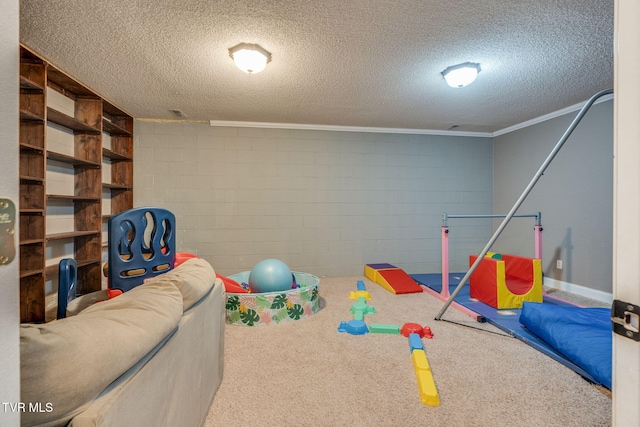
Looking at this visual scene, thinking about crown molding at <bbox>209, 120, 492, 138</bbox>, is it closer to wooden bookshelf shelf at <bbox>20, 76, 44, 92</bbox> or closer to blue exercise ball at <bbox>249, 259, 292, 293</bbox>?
wooden bookshelf shelf at <bbox>20, 76, 44, 92</bbox>

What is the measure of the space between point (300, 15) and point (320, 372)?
7.96 feet

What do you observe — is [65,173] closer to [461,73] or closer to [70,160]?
[70,160]

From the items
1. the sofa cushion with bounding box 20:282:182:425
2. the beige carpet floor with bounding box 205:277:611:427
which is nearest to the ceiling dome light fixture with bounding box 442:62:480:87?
the beige carpet floor with bounding box 205:277:611:427

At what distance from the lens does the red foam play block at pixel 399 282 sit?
3.87m

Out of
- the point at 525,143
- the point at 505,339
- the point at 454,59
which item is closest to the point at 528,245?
the point at 525,143

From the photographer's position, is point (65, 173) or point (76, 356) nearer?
point (76, 356)

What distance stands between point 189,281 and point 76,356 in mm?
668

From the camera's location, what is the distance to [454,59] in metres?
2.70

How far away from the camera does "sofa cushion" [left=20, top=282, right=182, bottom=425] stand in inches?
23.5

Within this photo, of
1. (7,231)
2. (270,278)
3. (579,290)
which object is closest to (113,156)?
(270,278)

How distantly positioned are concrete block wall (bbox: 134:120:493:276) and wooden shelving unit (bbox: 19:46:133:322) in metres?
0.35

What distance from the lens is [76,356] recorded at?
658 millimetres

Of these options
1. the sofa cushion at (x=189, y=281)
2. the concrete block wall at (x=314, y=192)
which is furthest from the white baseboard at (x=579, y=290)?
the sofa cushion at (x=189, y=281)

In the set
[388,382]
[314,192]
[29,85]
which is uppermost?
[29,85]
